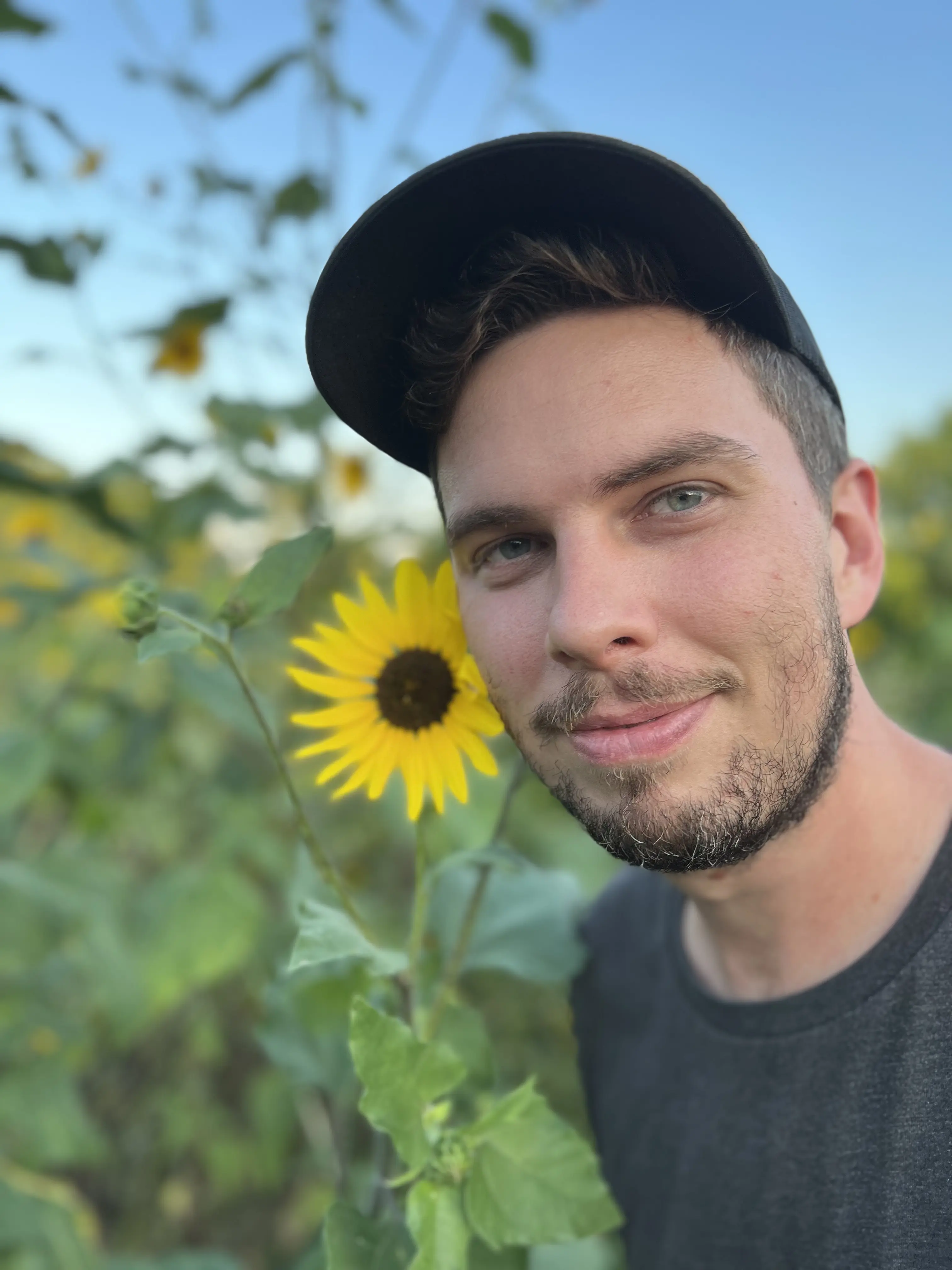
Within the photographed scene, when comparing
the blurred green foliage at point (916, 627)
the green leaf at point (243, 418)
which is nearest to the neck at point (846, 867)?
the green leaf at point (243, 418)

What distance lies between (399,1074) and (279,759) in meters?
0.29

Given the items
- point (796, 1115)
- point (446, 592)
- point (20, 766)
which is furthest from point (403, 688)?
point (20, 766)

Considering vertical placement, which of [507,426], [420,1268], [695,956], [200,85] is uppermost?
[200,85]

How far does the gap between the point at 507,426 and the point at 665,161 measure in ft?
0.90

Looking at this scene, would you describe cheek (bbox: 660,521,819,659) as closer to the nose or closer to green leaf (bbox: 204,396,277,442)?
the nose

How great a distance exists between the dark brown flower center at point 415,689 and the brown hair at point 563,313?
26 centimetres

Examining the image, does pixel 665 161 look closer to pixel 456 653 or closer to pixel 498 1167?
pixel 456 653

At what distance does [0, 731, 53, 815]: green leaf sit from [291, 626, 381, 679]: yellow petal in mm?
856

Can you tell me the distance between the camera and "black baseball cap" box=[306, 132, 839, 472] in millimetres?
938

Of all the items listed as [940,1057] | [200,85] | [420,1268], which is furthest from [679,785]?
[200,85]

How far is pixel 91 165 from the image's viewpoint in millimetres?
2062

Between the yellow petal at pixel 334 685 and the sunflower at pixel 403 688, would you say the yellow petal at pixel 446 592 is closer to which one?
the sunflower at pixel 403 688

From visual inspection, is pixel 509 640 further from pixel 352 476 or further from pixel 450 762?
pixel 352 476

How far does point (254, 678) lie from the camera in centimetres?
271
